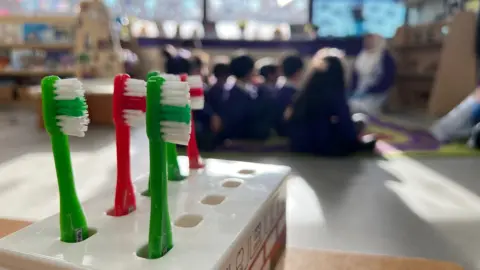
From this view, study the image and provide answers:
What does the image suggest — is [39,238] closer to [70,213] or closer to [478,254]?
[70,213]

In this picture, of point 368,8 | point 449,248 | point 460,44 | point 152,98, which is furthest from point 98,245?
point 368,8

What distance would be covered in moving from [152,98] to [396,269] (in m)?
0.58

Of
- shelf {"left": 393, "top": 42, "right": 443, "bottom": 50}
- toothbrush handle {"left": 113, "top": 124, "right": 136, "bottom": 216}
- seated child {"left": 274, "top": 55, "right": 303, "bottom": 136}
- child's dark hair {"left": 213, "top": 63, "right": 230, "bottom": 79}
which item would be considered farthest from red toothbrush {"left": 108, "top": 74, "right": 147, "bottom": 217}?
shelf {"left": 393, "top": 42, "right": 443, "bottom": 50}

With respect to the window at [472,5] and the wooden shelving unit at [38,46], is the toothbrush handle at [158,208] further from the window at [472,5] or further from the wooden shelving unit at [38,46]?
the wooden shelving unit at [38,46]

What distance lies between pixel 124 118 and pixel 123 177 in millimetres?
79

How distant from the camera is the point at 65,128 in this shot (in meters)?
0.46

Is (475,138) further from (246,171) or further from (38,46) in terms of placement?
(38,46)

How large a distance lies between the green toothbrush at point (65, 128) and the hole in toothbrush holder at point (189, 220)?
11cm

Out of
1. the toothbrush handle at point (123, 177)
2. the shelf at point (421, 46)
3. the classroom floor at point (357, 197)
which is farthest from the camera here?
the shelf at point (421, 46)

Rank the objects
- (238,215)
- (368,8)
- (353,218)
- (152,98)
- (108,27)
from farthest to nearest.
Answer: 1. (368,8)
2. (108,27)
3. (353,218)
4. (238,215)
5. (152,98)

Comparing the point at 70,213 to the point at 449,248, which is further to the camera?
the point at 449,248

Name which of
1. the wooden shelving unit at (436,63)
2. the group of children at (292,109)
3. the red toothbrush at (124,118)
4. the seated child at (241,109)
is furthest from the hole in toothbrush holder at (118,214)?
the wooden shelving unit at (436,63)

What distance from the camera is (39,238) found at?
0.47 meters

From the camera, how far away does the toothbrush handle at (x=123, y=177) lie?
0.54m
